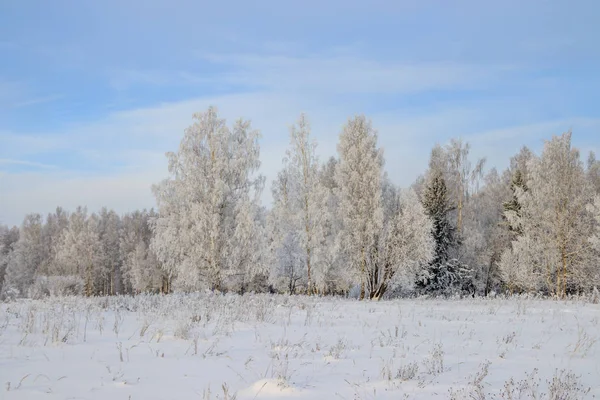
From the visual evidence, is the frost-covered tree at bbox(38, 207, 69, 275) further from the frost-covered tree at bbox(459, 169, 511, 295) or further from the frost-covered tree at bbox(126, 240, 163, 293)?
the frost-covered tree at bbox(459, 169, 511, 295)

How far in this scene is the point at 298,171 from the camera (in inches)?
1091

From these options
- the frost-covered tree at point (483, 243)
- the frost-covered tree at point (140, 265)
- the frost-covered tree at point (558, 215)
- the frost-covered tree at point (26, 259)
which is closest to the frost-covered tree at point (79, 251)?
the frost-covered tree at point (140, 265)

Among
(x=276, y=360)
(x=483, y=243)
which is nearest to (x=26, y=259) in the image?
(x=483, y=243)

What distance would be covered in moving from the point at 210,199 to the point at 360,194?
813cm

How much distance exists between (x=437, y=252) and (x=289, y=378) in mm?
33202

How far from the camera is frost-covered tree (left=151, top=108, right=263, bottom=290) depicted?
76.7 ft

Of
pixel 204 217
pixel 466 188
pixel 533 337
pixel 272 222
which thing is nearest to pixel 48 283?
pixel 272 222

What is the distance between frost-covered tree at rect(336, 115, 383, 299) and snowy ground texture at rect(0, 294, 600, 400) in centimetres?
1411

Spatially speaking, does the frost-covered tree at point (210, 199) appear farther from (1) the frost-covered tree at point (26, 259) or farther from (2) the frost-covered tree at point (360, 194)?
(1) the frost-covered tree at point (26, 259)

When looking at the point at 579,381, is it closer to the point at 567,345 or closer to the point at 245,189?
the point at 567,345

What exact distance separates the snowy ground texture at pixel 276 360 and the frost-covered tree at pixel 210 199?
1346cm

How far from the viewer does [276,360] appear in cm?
588

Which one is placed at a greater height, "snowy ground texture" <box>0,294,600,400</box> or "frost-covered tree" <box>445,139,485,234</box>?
"frost-covered tree" <box>445,139,485,234</box>

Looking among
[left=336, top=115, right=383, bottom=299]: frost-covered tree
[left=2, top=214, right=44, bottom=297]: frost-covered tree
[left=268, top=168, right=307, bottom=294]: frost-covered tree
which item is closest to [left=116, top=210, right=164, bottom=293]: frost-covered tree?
[left=2, top=214, right=44, bottom=297]: frost-covered tree
